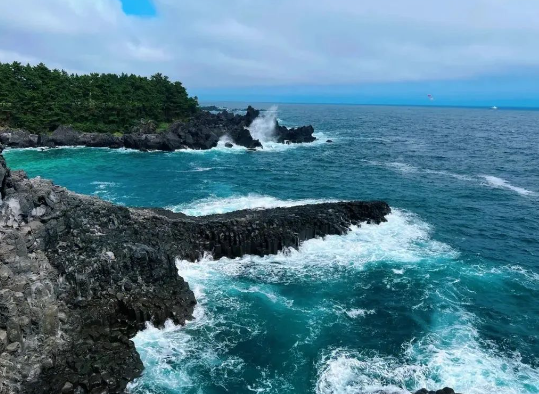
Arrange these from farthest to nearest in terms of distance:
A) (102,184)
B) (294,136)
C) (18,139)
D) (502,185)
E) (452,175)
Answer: (294,136)
(18,139)
(452,175)
(502,185)
(102,184)

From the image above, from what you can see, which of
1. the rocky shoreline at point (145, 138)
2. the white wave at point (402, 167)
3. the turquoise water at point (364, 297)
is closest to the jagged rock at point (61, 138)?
the rocky shoreline at point (145, 138)

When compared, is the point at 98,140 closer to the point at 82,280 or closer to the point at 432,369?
the point at 82,280

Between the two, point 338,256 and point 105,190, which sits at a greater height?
point 105,190

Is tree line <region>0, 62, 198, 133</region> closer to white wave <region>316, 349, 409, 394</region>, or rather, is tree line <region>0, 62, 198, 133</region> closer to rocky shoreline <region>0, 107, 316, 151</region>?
rocky shoreline <region>0, 107, 316, 151</region>

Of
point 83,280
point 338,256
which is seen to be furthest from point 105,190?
point 338,256

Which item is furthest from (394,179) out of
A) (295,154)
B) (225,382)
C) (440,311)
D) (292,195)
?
(225,382)

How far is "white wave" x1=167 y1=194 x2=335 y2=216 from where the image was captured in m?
58.2

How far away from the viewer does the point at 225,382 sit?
88.1 feet

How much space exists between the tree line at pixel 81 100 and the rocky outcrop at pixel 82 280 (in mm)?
87592

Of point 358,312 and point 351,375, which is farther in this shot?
point 358,312

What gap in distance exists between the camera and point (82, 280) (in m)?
31.9

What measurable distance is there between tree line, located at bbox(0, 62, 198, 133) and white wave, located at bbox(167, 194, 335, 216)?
71.0 meters

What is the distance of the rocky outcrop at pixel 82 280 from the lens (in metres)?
25.5

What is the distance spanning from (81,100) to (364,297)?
380 feet
